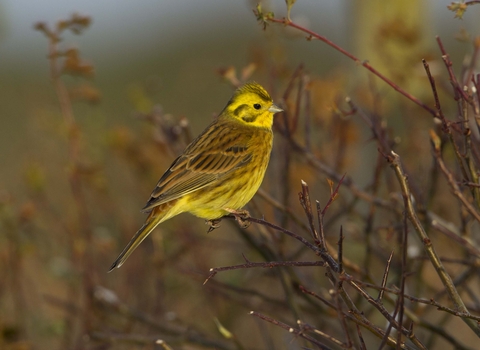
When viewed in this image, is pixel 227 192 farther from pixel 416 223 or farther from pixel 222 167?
pixel 416 223

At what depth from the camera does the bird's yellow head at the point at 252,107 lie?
13.0ft

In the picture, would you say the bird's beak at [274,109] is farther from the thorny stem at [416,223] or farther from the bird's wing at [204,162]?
the thorny stem at [416,223]

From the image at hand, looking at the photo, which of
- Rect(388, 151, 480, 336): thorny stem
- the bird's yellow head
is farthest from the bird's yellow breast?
Rect(388, 151, 480, 336): thorny stem

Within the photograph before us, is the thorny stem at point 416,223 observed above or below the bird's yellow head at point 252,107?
below

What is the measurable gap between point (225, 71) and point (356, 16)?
291cm

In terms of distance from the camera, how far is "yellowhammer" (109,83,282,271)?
12.2ft

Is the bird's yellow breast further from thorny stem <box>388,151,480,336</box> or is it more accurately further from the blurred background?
thorny stem <box>388,151,480,336</box>

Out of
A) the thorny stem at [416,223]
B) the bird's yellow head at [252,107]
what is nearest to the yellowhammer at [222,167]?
the bird's yellow head at [252,107]

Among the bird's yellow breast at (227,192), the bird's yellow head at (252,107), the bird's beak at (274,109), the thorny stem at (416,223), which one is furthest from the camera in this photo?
the bird's yellow head at (252,107)

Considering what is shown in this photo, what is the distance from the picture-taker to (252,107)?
161 inches

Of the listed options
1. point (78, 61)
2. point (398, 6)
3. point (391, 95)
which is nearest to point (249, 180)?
point (78, 61)

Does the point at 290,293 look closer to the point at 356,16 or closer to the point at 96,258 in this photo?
the point at 96,258

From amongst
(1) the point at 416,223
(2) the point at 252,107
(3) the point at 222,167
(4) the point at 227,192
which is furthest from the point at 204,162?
(1) the point at 416,223

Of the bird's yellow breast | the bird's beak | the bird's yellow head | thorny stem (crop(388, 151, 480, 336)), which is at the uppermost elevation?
the bird's yellow head
